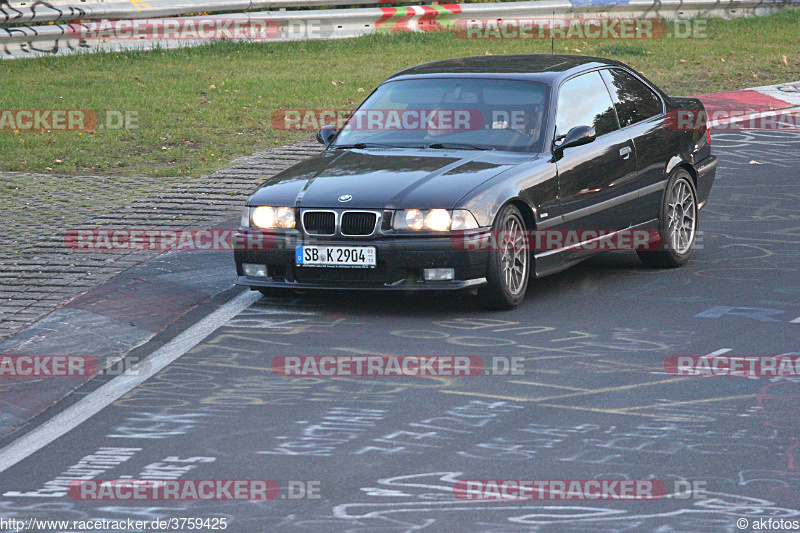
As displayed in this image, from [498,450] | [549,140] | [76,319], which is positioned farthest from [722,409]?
[76,319]

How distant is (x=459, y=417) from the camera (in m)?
6.29

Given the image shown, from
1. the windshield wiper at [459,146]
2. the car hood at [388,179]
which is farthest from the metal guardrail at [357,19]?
the windshield wiper at [459,146]

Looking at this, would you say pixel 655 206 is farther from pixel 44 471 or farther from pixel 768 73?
pixel 768 73

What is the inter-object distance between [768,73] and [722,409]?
1402cm

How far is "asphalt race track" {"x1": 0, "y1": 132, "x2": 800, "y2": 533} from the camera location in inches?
202

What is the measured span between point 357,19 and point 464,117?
38.1 feet

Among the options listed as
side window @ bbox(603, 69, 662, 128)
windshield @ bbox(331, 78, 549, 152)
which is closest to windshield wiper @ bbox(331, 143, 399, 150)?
windshield @ bbox(331, 78, 549, 152)

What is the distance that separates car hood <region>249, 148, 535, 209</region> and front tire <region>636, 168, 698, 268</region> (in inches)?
60.1

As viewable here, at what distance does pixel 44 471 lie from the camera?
571 cm

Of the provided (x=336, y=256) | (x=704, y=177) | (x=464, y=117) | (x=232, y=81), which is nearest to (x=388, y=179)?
(x=336, y=256)

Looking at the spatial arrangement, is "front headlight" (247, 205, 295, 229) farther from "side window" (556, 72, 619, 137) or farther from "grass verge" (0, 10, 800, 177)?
"grass verge" (0, 10, 800, 177)

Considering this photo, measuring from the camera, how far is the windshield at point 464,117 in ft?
29.6

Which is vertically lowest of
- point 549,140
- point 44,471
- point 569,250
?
point 44,471

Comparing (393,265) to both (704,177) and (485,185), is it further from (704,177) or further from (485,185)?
(704,177)
